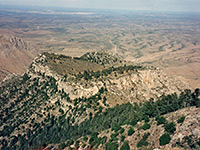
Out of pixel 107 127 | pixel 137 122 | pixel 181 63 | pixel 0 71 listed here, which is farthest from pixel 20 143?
pixel 181 63

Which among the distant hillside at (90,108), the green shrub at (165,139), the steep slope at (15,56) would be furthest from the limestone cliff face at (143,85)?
the steep slope at (15,56)

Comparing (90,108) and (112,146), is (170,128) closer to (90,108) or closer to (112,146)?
(112,146)

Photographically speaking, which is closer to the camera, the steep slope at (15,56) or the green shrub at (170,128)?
the green shrub at (170,128)

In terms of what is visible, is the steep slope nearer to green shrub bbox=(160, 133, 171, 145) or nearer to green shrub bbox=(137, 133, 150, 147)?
green shrub bbox=(137, 133, 150, 147)

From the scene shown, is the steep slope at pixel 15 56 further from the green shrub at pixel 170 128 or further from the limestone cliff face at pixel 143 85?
the green shrub at pixel 170 128

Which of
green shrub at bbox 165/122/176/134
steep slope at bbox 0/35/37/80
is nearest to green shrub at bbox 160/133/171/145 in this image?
green shrub at bbox 165/122/176/134

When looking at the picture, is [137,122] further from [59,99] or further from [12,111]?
[12,111]

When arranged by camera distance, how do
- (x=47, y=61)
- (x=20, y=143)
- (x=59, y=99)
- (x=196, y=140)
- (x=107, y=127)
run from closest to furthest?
(x=196, y=140) → (x=107, y=127) → (x=20, y=143) → (x=59, y=99) → (x=47, y=61)
